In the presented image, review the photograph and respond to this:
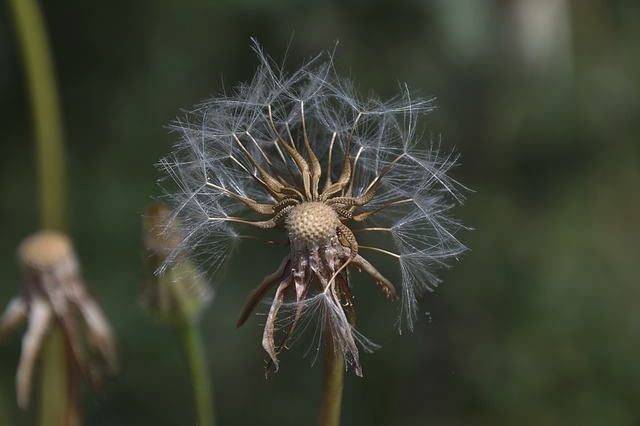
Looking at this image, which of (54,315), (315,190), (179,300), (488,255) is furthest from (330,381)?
(488,255)

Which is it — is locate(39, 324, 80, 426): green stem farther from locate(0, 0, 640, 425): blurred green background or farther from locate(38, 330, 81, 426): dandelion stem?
locate(0, 0, 640, 425): blurred green background

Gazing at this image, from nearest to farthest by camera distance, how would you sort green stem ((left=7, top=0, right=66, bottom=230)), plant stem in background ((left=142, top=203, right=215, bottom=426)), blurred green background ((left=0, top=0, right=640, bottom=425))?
plant stem in background ((left=142, top=203, right=215, bottom=426)), green stem ((left=7, top=0, right=66, bottom=230)), blurred green background ((left=0, top=0, right=640, bottom=425))

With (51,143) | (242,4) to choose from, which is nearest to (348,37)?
(242,4)

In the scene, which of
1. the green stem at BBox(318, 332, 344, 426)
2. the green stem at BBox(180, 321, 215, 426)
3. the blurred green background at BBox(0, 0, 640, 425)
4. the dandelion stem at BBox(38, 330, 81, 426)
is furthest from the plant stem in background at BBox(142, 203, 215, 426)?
the blurred green background at BBox(0, 0, 640, 425)

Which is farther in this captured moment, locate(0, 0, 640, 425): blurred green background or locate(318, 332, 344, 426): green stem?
locate(0, 0, 640, 425): blurred green background

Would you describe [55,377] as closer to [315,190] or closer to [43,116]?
Answer: [43,116]

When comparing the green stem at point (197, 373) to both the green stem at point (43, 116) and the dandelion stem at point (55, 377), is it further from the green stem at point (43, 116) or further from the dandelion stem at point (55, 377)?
the green stem at point (43, 116)

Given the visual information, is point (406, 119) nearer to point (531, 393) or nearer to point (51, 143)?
point (51, 143)
